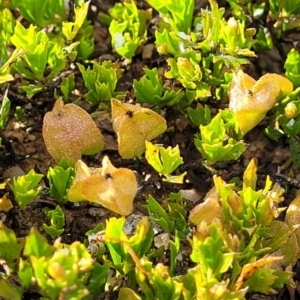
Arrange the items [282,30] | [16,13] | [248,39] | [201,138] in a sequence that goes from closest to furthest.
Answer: [201,138]
[248,39]
[282,30]
[16,13]

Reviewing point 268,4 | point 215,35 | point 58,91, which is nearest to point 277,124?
point 215,35

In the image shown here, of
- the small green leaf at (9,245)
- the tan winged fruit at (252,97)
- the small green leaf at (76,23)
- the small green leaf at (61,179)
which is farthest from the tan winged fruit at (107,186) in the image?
the small green leaf at (76,23)

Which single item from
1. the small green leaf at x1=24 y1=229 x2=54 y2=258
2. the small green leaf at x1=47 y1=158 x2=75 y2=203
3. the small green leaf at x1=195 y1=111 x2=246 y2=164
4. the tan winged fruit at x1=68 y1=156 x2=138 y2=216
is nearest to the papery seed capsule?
the small green leaf at x1=195 y1=111 x2=246 y2=164

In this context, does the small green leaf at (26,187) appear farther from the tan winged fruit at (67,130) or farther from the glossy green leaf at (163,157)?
the glossy green leaf at (163,157)

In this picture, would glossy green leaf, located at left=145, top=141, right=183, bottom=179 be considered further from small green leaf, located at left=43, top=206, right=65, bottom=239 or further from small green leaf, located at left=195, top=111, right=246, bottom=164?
small green leaf, located at left=43, top=206, right=65, bottom=239

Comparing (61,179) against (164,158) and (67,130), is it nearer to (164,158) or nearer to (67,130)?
(67,130)

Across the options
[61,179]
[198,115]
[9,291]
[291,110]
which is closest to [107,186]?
[61,179]

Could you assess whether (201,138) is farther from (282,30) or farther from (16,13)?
(16,13)
